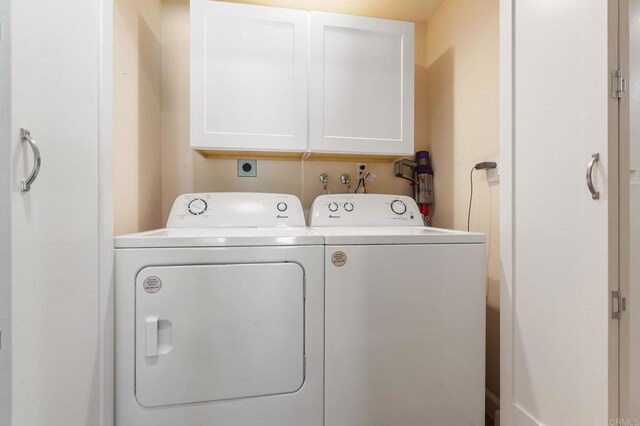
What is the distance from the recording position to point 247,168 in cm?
190

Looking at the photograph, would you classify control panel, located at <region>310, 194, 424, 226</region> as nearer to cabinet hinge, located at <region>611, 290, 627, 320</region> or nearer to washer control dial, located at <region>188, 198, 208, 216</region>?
washer control dial, located at <region>188, 198, 208, 216</region>

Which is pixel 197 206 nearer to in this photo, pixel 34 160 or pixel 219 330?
pixel 219 330

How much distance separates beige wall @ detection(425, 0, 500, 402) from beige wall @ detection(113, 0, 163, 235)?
1.67m

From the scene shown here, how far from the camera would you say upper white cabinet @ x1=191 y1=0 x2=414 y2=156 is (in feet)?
5.07

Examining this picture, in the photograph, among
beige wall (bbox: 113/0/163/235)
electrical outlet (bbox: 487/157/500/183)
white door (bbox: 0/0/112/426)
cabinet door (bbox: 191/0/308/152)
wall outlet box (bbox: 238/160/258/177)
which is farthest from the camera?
wall outlet box (bbox: 238/160/258/177)

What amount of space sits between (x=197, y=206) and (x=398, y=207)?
1.13m

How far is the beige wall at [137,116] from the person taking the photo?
1228mm

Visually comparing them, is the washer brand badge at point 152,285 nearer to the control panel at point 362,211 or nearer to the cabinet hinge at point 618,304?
the control panel at point 362,211

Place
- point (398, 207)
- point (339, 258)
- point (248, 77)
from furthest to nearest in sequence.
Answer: point (398, 207)
point (248, 77)
point (339, 258)

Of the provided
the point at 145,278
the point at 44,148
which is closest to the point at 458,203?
the point at 145,278

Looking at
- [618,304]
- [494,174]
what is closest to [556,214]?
[618,304]

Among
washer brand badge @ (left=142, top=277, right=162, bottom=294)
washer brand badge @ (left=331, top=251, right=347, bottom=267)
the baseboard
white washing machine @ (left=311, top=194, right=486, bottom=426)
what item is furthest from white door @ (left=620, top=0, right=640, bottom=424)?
washer brand badge @ (left=142, top=277, right=162, bottom=294)

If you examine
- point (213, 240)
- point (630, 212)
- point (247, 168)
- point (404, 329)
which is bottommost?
point (404, 329)

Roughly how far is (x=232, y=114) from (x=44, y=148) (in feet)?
3.12
